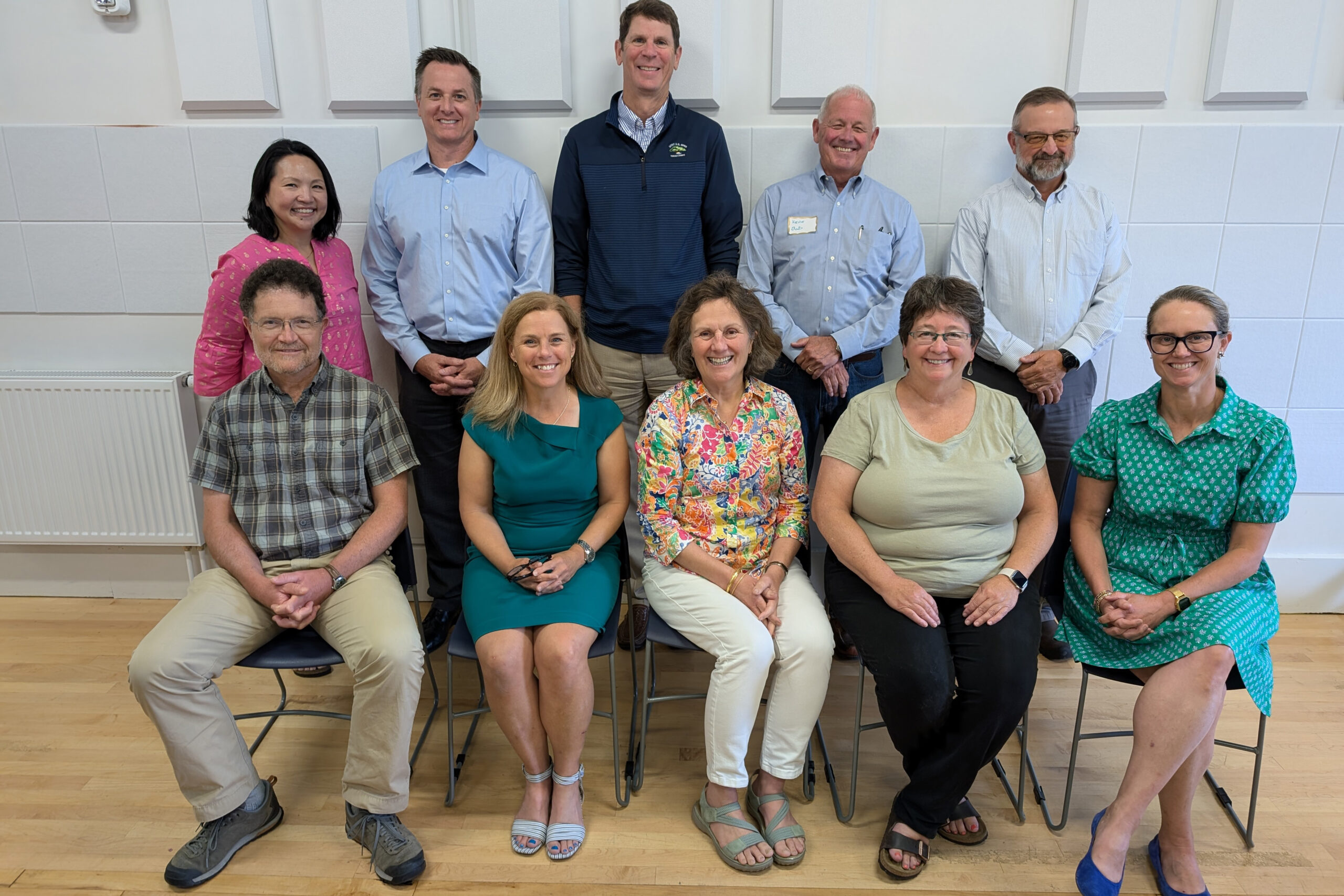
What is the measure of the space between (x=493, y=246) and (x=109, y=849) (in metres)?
2.02

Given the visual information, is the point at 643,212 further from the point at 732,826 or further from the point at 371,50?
the point at 732,826

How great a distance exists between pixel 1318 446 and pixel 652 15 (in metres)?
2.99

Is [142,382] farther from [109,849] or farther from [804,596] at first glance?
[804,596]

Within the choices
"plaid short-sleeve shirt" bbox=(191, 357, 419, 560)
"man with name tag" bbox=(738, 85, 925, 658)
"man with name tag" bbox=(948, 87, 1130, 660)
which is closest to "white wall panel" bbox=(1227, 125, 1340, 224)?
"man with name tag" bbox=(948, 87, 1130, 660)

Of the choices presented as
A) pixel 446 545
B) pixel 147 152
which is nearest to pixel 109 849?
pixel 446 545

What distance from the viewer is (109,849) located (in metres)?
2.08

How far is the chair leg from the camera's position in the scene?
2.46 meters

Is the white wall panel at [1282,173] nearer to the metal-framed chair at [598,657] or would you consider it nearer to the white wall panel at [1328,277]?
the white wall panel at [1328,277]

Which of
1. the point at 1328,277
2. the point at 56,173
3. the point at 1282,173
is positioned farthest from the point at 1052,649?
the point at 56,173

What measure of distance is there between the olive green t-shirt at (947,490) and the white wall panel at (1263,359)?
5.14 ft

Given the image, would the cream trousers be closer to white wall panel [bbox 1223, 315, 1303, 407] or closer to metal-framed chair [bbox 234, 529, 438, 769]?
metal-framed chair [bbox 234, 529, 438, 769]

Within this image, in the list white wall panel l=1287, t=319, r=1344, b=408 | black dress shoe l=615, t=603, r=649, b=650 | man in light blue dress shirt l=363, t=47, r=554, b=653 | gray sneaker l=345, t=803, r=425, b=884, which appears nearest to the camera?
gray sneaker l=345, t=803, r=425, b=884

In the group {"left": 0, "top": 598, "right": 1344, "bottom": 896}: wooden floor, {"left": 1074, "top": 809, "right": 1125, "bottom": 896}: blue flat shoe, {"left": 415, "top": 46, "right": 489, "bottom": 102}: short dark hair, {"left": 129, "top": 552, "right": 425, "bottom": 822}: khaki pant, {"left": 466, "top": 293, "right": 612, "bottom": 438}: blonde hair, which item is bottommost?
{"left": 0, "top": 598, "right": 1344, "bottom": 896}: wooden floor

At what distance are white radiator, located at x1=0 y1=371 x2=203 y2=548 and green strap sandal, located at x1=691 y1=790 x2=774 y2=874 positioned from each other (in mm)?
2331
